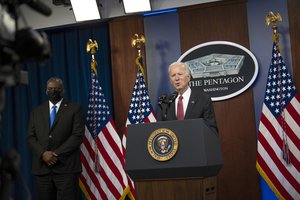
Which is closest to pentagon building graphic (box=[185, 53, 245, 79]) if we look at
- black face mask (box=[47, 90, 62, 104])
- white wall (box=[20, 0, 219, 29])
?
white wall (box=[20, 0, 219, 29])

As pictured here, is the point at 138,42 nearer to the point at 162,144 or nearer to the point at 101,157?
the point at 101,157

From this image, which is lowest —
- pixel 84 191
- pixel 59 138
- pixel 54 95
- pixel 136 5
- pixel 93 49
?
pixel 84 191

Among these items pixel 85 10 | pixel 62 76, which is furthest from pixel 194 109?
pixel 62 76

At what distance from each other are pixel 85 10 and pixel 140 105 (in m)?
1.32

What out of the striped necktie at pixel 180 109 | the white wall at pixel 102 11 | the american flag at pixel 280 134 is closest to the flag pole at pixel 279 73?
the american flag at pixel 280 134

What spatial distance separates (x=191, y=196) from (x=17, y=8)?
1.74m

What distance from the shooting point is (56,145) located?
4699 millimetres

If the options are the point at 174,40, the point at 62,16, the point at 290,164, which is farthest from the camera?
the point at 62,16

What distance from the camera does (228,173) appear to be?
503 cm

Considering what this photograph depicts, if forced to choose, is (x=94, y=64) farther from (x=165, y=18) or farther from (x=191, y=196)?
(x=191, y=196)

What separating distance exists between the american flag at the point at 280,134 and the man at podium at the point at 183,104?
1.39m

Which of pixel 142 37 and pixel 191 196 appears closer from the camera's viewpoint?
pixel 191 196

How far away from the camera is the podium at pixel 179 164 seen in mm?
2877

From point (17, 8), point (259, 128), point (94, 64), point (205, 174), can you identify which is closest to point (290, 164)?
point (259, 128)
